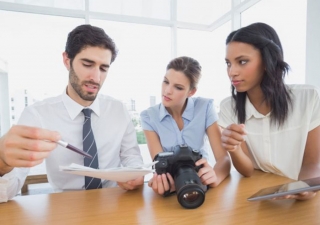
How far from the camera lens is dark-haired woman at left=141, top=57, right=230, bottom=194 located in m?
1.41

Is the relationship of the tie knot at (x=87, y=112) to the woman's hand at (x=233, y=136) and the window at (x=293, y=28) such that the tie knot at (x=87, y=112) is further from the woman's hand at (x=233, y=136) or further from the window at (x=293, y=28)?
the window at (x=293, y=28)

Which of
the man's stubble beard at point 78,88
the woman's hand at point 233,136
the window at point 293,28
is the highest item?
the window at point 293,28

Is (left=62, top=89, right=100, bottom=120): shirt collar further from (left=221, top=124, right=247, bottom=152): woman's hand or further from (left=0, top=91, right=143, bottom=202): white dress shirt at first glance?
(left=221, top=124, right=247, bottom=152): woman's hand

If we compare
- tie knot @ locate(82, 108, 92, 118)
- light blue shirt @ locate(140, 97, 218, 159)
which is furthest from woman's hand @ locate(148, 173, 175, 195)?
light blue shirt @ locate(140, 97, 218, 159)

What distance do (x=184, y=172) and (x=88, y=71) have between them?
→ 0.69 meters

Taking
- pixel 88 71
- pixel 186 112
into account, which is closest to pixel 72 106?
pixel 88 71

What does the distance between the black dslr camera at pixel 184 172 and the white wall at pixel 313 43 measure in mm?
1672

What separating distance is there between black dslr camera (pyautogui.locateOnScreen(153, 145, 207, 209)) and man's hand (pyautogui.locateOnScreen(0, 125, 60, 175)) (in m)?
0.31

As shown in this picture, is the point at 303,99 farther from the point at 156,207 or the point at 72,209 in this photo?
the point at 72,209

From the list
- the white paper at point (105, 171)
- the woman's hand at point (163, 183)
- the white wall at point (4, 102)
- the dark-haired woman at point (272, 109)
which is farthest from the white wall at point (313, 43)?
the white wall at point (4, 102)

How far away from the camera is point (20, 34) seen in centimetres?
244

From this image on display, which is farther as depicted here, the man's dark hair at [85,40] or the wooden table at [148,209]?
the man's dark hair at [85,40]

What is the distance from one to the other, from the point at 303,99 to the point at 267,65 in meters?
0.23

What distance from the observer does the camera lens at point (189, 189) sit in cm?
57
